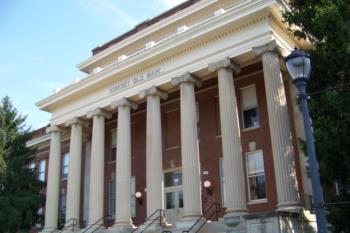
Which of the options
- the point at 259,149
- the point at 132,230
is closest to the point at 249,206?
the point at 259,149

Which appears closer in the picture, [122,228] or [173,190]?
[122,228]

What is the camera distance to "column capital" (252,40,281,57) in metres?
18.8

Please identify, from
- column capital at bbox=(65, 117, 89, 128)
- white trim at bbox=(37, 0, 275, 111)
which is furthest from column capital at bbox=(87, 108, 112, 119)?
white trim at bbox=(37, 0, 275, 111)

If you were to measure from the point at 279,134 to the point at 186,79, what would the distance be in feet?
19.6

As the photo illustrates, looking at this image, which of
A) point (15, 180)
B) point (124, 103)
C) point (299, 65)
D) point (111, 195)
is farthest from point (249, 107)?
point (15, 180)

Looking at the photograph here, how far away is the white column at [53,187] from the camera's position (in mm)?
26578

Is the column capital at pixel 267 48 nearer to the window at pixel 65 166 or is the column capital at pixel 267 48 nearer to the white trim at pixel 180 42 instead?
the white trim at pixel 180 42

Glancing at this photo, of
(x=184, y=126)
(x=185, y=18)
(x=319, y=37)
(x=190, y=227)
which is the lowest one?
(x=190, y=227)

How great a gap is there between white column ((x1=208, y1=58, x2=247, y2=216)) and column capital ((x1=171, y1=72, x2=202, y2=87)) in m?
1.24

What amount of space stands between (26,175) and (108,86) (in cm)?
961

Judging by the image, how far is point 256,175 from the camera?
21.8m

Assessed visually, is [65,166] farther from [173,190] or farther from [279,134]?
[279,134]

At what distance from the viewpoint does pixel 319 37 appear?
14.6m

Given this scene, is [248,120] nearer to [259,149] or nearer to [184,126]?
[259,149]
